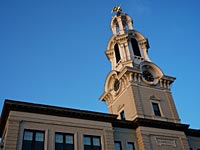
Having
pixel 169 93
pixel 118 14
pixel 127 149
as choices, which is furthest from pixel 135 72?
pixel 118 14

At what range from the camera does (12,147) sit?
69.3ft

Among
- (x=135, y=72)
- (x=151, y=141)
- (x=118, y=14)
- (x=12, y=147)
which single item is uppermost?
(x=118, y=14)

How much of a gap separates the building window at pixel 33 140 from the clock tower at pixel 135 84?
1237 centimetres

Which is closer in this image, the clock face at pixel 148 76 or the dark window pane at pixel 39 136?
the dark window pane at pixel 39 136

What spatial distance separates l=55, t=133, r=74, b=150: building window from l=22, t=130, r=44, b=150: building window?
58.2 inches

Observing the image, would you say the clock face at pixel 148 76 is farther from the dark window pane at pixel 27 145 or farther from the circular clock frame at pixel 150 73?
the dark window pane at pixel 27 145

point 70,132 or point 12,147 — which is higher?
point 70,132

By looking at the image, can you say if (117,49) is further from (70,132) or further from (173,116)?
(70,132)

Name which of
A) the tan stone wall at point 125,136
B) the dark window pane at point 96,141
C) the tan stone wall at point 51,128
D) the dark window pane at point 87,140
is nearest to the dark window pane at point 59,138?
the tan stone wall at point 51,128

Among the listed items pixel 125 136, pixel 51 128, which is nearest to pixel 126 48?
pixel 125 136

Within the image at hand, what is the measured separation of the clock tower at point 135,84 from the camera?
3247 centimetres

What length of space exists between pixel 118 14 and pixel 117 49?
9.47 m

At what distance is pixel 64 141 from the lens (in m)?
24.0

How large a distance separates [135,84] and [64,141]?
45.1ft
